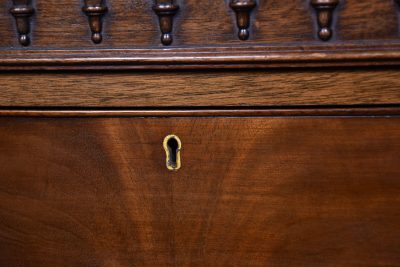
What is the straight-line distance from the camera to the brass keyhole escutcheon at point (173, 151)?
63 centimetres

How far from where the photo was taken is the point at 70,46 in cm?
63

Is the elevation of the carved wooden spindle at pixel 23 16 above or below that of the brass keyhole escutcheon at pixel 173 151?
above

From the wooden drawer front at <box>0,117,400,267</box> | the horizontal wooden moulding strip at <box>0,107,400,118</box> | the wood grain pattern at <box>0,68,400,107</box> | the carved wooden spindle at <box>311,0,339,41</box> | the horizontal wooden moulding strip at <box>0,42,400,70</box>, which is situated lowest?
the wooden drawer front at <box>0,117,400,267</box>

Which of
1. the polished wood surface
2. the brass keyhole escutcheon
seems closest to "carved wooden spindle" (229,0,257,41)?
the polished wood surface

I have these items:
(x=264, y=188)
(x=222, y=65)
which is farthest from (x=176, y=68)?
(x=264, y=188)

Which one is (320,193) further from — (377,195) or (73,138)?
(73,138)

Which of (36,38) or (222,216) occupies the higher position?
(36,38)

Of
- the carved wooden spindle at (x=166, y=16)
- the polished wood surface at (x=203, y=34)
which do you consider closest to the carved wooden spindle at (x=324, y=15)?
the polished wood surface at (x=203, y=34)

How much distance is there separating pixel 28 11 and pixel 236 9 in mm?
211

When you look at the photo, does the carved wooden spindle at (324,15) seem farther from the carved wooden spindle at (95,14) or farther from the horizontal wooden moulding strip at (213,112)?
the carved wooden spindle at (95,14)

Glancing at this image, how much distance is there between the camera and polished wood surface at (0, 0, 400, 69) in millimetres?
576

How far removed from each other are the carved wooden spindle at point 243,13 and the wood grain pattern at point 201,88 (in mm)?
40

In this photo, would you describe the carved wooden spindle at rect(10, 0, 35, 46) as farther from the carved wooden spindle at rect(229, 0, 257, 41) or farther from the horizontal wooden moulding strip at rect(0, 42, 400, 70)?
the carved wooden spindle at rect(229, 0, 257, 41)

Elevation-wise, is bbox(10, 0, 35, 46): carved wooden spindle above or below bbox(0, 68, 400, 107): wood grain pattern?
above
